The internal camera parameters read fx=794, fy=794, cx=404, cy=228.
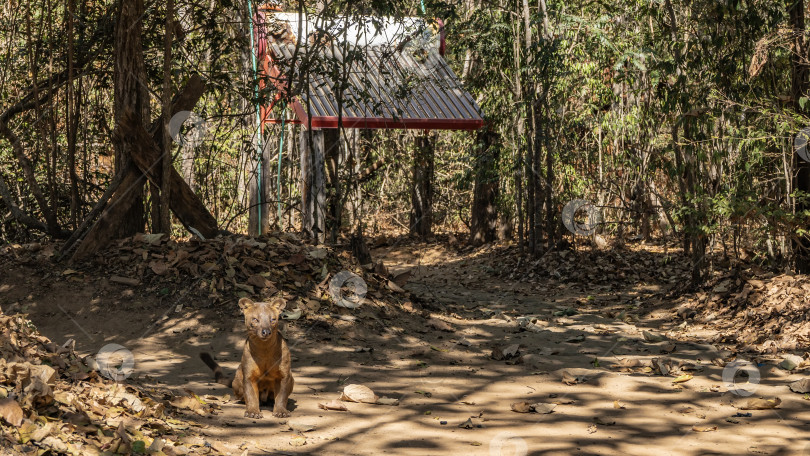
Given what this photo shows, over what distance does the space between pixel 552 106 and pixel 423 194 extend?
6411 mm

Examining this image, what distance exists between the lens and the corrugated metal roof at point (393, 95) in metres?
11.7

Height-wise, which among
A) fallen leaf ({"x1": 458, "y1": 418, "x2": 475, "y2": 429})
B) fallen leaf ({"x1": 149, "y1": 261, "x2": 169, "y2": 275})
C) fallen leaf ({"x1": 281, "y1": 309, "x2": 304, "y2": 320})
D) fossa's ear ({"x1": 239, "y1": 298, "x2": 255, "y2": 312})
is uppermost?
fallen leaf ({"x1": 149, "y1": 261, "x2": 169, "y2": 275})

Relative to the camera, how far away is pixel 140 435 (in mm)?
4082

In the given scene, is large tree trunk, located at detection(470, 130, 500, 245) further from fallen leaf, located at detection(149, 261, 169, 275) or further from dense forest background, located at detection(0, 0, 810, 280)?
fallen leaf, located at detection(149, 261, 169, 275)

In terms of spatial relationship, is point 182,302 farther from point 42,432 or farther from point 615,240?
point 615,240

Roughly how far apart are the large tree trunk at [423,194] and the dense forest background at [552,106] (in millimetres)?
1299

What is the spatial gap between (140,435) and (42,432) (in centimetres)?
55

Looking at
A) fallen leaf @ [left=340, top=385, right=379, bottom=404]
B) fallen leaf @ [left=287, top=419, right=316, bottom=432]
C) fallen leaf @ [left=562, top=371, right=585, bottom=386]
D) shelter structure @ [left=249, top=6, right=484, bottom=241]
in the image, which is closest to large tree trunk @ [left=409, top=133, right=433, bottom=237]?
shelter structure @ [left=249, top=6, right=484, bottom=241]

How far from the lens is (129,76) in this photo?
9.01 meters

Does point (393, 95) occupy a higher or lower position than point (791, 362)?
higher

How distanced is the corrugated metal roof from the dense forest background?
60 centimetres

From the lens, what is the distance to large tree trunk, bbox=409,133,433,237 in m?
18.0

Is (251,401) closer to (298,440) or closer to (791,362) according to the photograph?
(298,440)

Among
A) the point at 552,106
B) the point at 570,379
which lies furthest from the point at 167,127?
the point at 552,106
